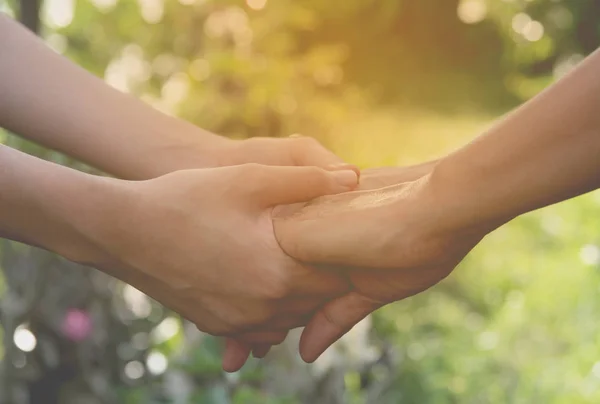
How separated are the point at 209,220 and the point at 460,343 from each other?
0.75 m

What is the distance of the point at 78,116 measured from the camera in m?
0.74

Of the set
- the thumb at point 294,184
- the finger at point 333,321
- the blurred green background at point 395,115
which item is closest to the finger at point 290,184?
the thumb at point 294,184

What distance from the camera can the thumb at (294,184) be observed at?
0.65 m

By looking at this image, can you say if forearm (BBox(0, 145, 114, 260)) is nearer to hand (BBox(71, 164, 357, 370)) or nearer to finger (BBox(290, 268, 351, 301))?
hand (BBox(71, 164, 357, 370))

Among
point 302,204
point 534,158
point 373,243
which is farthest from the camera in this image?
point 302,204

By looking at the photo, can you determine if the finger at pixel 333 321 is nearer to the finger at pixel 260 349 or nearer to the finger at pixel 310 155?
the finger at pixel 260 349

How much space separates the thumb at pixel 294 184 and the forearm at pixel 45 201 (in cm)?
16

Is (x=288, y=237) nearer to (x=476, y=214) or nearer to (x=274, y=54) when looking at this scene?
(x=476, y=214)

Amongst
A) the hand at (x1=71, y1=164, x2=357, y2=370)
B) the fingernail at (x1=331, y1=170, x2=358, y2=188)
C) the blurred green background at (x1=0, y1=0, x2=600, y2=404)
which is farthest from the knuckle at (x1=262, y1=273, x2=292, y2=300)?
the blurred green background at (x1=0, y1=0, x2=600, y2=404)

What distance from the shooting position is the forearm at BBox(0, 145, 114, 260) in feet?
1.86

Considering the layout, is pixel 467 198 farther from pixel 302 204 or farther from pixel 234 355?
pixel 234 355

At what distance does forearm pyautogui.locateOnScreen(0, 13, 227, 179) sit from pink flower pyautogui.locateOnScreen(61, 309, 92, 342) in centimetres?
38

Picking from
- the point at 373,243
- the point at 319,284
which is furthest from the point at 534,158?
the point at 319,284

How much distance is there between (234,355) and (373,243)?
22cm
